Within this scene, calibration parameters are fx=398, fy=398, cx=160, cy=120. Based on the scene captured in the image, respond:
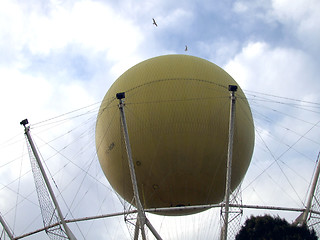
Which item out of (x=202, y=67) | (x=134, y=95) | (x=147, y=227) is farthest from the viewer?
(x=202, y=67)

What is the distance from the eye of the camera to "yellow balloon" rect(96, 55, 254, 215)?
17.3 m

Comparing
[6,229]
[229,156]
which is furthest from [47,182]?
Answer: [229,156]

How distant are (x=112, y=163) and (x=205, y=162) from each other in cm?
456

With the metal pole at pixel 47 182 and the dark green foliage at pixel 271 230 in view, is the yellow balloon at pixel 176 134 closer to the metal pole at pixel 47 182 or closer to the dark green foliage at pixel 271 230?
the dark green foliage at pixel 271 230

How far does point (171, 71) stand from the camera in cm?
1864

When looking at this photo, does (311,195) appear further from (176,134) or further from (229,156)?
(176,134)

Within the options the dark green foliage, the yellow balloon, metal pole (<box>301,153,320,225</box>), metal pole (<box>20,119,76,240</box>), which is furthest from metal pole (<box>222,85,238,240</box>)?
metal pole (<box>20,119,76,240</box>)

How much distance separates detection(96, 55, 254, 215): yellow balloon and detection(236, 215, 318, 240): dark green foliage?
200 centimetres

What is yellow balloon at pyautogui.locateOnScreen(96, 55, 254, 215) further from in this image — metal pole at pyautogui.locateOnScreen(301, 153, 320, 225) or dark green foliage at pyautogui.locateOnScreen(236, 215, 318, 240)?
Result: metal pole at pyautogui.locateOnScreen(301, 153, 320, 225)

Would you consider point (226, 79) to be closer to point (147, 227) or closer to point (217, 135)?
point (217, 135)

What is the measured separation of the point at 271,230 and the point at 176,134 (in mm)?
6376

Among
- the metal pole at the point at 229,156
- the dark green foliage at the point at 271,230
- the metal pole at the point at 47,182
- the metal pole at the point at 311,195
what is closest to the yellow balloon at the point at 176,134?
the metal pole at the point at 229,156

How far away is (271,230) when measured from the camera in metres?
18.3

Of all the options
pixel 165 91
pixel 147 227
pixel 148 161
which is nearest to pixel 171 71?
pixel 165 91
